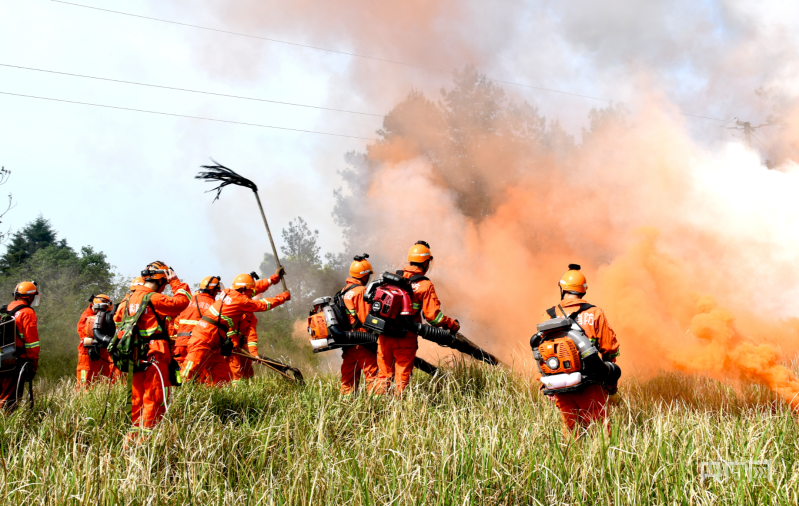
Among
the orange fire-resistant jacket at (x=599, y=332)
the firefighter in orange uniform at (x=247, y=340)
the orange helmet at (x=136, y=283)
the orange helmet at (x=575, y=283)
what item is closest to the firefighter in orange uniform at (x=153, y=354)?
the orange helmet at (x=136, y=283)

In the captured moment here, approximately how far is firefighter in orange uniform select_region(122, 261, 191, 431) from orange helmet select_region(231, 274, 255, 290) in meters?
2.67

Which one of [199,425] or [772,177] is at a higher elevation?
[772,177]

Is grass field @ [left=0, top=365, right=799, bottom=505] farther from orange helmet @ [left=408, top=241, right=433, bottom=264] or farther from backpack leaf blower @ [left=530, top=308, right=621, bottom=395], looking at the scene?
orange helmet @ [left=408, top=241, right=433, bottom=264]

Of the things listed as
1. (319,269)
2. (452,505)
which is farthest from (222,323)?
(319,269)

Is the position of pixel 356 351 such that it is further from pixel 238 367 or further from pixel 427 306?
pixel 238 367

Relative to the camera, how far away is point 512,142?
15984mm

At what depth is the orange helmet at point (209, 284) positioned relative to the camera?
8062 mm

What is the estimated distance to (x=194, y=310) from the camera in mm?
7898

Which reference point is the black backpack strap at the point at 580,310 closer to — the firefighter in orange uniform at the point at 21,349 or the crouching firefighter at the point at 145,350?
the crouching firefighter at the point at 145,350

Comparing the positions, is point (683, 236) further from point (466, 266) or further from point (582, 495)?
point (582, 495)

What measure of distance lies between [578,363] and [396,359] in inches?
93.0

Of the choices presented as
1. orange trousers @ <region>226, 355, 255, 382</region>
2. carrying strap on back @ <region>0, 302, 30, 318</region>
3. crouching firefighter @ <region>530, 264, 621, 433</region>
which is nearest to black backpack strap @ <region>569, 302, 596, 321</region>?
crouching firefighter @ <region>530, 264, 621, 433</region>

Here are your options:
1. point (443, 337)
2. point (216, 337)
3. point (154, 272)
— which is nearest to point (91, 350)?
point (216, 337)

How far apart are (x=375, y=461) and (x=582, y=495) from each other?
1333mm
